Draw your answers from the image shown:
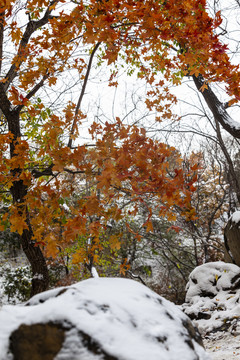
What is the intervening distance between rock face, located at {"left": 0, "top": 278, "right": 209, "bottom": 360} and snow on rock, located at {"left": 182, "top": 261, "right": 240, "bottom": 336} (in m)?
3.22

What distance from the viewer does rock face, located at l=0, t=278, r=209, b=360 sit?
1.24 metres

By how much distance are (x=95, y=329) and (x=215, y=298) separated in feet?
17.1

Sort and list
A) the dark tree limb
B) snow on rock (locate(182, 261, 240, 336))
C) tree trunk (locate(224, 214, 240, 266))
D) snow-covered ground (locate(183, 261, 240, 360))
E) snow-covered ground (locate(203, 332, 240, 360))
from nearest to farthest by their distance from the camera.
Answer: snow-covered ground (locate(203, 332, 240, 360)), snow-covered ground (locate(183, 261, 240, 360)), snow on rock (locate(182, 261, 240, 336)), the dark tree limb, tree trunk (locate(224, 214, 240, 266))

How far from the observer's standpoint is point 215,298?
570 cm

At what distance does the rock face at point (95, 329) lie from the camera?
1237 millimetres

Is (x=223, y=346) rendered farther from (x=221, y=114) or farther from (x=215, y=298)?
(x=221, y=114)

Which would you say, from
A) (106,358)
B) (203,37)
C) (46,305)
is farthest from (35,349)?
(203,37)

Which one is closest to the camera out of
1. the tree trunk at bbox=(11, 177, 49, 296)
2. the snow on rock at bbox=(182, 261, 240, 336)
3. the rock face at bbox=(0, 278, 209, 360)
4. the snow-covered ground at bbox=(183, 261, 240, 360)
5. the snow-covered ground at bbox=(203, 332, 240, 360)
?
the rock face at bbox=(0, 278, 209, 360)

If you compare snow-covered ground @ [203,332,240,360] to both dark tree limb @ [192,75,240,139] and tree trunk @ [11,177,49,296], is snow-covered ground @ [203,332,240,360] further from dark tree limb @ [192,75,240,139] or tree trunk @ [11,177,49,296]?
dark tree limb @ [192,75,240,139]

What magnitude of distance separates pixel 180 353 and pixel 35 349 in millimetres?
716

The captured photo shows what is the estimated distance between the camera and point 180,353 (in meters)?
1.37

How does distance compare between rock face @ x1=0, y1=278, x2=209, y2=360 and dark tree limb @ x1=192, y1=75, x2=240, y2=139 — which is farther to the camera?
dark tree limb @ x1=192, y1=75, x2=240, y2=139

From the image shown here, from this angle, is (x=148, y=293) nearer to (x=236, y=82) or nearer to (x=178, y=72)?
(x=236, y=82)

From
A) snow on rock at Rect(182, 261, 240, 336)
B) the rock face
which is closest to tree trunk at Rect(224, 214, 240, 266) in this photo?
snow on rock at Rect(182, 261, 240, 336)
